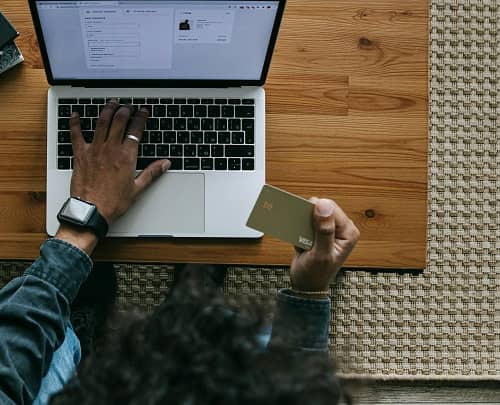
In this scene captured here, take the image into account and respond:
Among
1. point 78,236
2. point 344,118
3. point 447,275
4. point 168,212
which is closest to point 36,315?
point 78,236

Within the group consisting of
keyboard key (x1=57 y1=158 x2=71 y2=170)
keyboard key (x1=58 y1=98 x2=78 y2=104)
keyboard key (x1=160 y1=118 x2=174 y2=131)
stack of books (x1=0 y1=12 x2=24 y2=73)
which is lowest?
keyboard key (x1=57 y1=158 x2=71 y2=170)

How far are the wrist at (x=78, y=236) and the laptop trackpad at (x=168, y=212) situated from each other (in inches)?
1.3

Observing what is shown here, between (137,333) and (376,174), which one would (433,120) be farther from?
Answer: (137,333)

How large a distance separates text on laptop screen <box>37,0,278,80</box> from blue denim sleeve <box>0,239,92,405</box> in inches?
9.8

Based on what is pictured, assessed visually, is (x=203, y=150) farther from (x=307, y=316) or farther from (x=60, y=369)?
(x=60, y=369)

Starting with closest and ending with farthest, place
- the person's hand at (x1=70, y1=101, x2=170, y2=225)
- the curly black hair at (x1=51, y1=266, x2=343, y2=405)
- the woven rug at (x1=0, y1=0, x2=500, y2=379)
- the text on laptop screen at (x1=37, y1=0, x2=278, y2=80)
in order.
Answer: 1. the curly black hair at (x1=51, y1=266, x2=343, y2=405)
2. the text on laptop screen at (x1=37, y1=0, x2=278, y2=80)
3. the person's hand at (x1=70, y1=101, x2=170, y2=225)
4. the woven rug at (x1=0, y1=0, x2=500, y2=379)

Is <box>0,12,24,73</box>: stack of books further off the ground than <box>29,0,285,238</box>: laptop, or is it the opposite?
<box>0,12,24,73</box>: stack of books

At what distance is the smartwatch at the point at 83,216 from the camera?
0.79 metres

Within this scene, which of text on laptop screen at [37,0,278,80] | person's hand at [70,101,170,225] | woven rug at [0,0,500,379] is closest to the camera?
text on laptop screen at [37,0,278,80]

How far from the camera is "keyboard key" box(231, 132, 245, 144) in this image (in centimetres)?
83

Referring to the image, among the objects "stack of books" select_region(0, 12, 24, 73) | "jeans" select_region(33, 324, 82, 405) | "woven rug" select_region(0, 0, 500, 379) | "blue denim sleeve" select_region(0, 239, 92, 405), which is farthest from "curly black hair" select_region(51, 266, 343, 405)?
"woven rug" select_region(0, 0, 500, 379)

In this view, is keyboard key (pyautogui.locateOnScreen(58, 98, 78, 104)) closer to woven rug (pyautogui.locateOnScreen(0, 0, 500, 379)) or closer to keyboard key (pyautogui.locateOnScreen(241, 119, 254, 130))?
keyboard key (pyautogui.locateOnScreen(241, 119, 254, 130))

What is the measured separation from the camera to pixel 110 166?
0.81 m

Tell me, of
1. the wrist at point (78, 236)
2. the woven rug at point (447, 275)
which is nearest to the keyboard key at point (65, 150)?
the wrist at point (78, 236)
